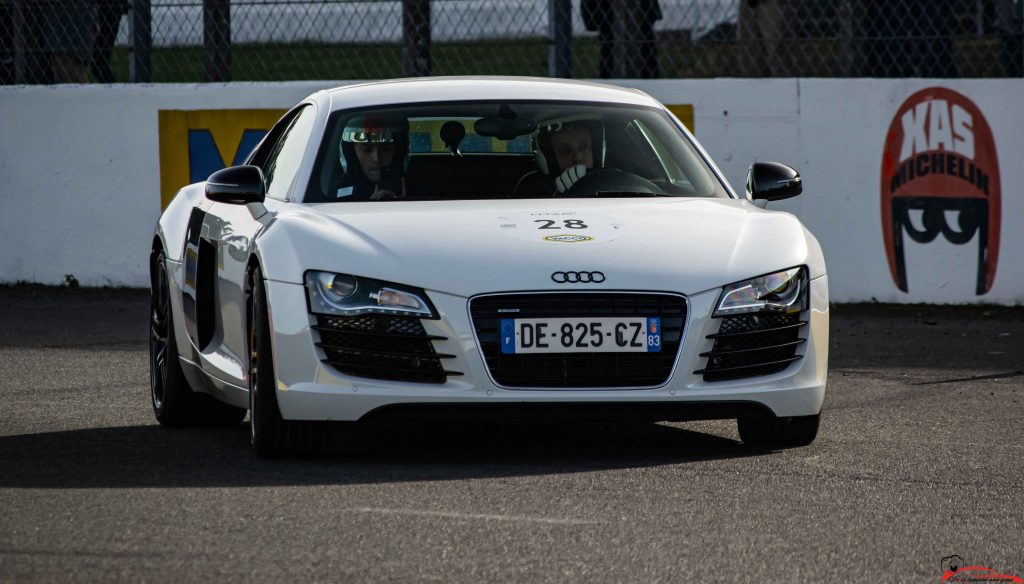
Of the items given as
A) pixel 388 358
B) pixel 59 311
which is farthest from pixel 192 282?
pixel 59 311

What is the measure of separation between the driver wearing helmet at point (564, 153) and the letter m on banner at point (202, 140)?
249 inches

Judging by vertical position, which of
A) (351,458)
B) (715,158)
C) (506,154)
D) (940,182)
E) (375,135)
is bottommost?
(715,158)

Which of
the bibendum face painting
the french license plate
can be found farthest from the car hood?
the bibendum face painting

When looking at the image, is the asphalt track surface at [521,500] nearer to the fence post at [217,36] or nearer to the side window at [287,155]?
the side window at [287,155]

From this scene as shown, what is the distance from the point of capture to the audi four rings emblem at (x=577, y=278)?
19.3 ft

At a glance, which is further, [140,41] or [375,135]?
[140,41]

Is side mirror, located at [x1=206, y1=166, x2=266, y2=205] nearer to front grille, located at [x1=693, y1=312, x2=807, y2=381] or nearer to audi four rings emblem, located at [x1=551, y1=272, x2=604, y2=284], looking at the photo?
audi four rings emblem, located at [x1=551, y1=272, x2=604, y2=284]

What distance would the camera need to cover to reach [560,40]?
13.2 m

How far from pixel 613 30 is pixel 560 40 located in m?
0.37

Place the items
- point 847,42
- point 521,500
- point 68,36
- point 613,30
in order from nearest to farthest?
point 521,500, point 847,42, point 613,30, point 68,36

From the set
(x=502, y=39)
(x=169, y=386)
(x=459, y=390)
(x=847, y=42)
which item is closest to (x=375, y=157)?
(x=169, y=386)

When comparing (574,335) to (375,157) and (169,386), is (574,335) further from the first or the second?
(169,386)

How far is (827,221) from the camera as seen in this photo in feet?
40.8

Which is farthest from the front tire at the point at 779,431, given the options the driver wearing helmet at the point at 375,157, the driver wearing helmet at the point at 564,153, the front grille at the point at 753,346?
the driver wearing helmet at the point at 375,157
